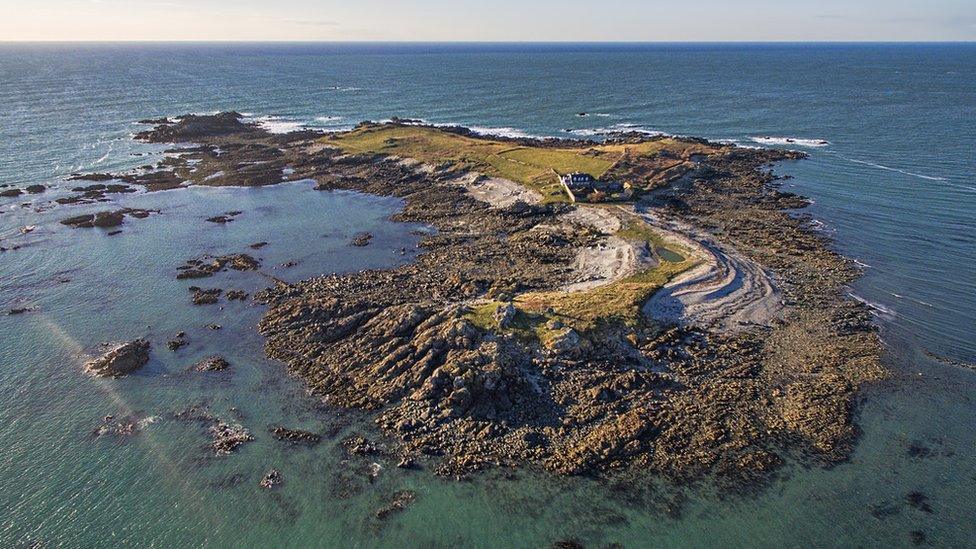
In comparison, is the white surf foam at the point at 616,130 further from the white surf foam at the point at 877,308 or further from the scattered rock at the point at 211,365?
the scattered rock at the point at 211,365

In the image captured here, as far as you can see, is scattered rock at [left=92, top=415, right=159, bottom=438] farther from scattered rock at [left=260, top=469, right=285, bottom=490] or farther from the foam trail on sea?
the foam trail on sea

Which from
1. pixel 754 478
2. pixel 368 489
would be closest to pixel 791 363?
pixel 754 478

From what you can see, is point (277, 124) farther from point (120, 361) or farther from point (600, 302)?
point (600, 302)

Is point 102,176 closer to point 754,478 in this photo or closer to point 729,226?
point 729,226

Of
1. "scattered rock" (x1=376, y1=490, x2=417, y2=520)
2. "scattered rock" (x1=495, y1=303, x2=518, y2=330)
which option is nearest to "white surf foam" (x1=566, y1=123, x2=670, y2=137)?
"scattered rock" (x1=495, y1=303, x2=518, y2=330)

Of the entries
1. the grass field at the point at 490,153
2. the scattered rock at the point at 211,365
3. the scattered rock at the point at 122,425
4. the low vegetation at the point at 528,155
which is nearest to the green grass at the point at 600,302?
the scattered rock at the point at 211,365
